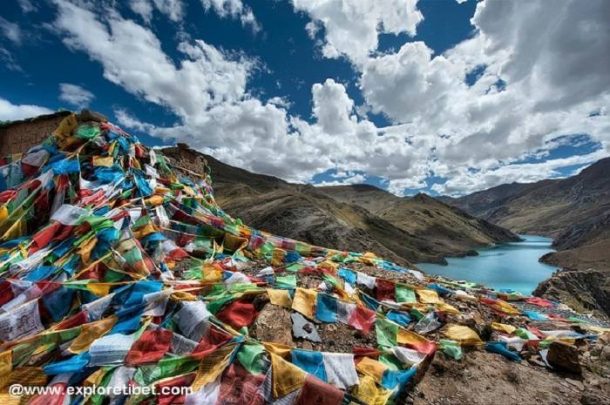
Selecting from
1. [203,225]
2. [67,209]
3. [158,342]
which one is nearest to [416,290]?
[158,342]

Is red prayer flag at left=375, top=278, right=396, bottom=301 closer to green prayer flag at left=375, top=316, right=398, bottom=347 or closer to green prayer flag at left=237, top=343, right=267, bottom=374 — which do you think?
green prayer flag at left=375, top=316, right=398, bottom=347

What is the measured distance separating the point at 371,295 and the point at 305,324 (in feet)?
8.97

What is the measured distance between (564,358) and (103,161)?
11950mm

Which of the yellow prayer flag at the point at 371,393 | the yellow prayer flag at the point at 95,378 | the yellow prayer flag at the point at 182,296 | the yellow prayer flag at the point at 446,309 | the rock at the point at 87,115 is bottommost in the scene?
the yellow prayer flag at the point at 371,393

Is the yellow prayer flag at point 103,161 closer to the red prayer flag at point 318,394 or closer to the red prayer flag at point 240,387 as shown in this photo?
the red prayer flag at point 240,387

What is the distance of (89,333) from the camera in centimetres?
498

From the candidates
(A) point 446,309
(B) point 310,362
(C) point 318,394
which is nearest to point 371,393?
(C) point 318,394

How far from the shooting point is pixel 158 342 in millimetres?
4805

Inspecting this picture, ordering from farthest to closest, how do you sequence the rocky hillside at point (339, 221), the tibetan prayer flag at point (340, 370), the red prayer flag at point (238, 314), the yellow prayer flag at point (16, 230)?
the rocky hillside at point (339, 221) < the yellow prayer flag at point (16, 230) < the red prayer flag at point (238, 314) < the tibetan prayer flag at point (340, 370)

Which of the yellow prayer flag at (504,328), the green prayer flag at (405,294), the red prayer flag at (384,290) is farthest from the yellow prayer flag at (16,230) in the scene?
the yellow prayer flag at (504,328)

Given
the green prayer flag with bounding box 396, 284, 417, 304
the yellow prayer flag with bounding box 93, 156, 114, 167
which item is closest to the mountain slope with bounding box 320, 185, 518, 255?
the green prayer flag with bounding box 396, 284, 417, 304

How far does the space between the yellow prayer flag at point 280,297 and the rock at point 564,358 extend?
4228 mm

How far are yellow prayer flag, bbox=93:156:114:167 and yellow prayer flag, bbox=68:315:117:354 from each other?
6.50 metres

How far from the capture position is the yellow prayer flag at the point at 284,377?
13.1 ft
